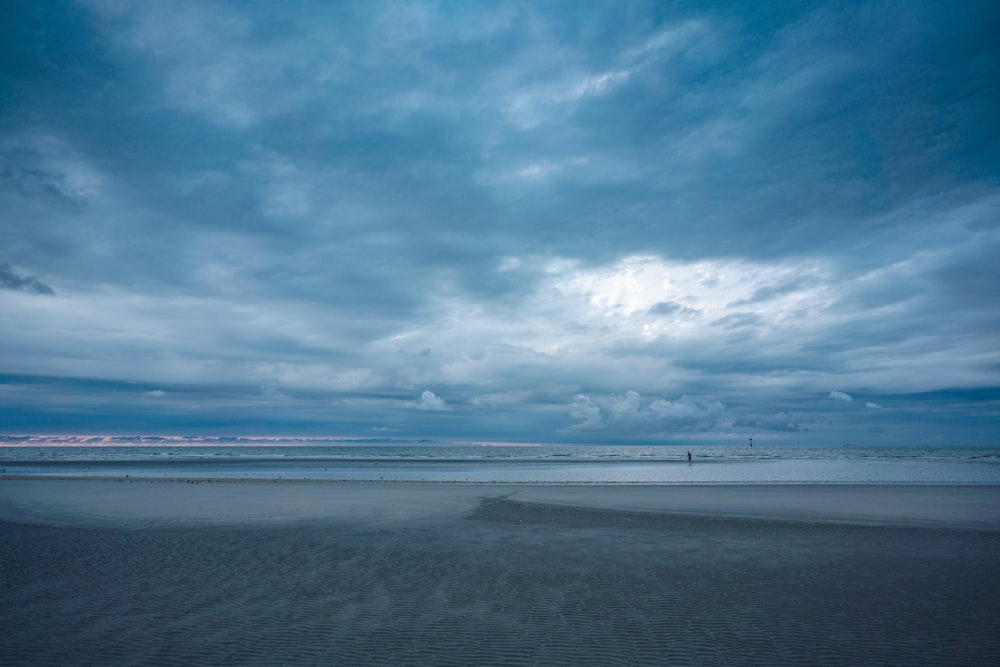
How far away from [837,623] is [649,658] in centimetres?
431

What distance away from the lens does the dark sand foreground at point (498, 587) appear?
9.12 m

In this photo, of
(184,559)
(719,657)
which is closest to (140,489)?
(184,559)

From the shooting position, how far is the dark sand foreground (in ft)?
29.9

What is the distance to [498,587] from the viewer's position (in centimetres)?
1296

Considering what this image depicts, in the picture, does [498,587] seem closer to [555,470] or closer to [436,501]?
[436,501]

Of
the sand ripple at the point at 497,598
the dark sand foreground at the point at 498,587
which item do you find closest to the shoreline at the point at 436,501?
the dark sand foreground at the point at 498,587

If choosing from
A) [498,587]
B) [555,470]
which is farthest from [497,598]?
[555,470]

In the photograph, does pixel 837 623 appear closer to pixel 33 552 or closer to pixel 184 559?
pixel 184 559

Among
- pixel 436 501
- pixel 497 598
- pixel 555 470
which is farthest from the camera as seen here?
pixel 555 470

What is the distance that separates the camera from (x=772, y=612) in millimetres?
11008

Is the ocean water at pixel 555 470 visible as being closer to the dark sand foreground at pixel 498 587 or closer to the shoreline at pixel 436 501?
the shoreline at pixel 436 501

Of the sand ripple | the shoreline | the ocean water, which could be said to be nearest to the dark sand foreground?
the sand ripple

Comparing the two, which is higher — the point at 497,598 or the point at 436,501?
the point at 497,598

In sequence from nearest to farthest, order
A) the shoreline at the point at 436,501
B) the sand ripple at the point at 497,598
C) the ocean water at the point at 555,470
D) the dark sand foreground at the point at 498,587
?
the sand ripple at the point at 497,598 < the dark sand foreground at the point at 498,587 < the shoreline at the point at 436,501 < the ocean water at the point at 555,470
